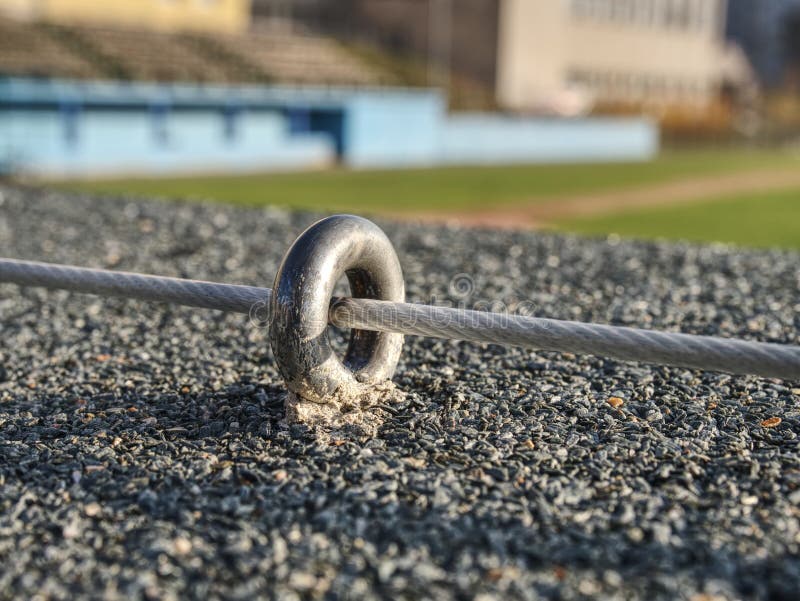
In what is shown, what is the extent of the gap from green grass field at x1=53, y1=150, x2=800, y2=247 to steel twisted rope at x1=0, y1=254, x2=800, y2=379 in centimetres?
1245

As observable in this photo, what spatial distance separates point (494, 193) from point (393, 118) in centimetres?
1441

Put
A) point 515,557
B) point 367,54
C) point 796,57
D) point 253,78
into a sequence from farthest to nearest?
point 796,57, point 367,54, point 253,78, point 515,557

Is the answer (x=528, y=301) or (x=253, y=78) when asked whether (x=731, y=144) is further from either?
(x=528, y=301)

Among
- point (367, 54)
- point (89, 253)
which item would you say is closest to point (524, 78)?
point (367, 54)

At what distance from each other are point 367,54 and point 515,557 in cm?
4666

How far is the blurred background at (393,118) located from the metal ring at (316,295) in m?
13.7

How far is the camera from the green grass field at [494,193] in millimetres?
20250

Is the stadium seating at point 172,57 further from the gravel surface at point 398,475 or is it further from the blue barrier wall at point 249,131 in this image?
the gravel surface at point 398,475

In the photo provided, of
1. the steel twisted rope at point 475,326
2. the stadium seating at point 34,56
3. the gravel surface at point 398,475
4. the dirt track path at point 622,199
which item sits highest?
the stadium seating at point 34,56

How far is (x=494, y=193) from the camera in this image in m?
27.5

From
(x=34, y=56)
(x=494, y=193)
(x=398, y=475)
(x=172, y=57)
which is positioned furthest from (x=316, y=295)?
(x=172, y=57)

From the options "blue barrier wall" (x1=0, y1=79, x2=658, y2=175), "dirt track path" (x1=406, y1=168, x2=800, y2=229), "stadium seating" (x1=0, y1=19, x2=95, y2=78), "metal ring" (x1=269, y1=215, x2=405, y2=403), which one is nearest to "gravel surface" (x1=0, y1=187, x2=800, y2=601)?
"metal ring" (x1=269, y1=215, x2=405, y2=403)

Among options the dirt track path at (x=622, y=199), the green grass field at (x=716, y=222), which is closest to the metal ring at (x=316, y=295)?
the dirt track path at (x=622, y=199)

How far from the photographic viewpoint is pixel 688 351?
459 centimetres
